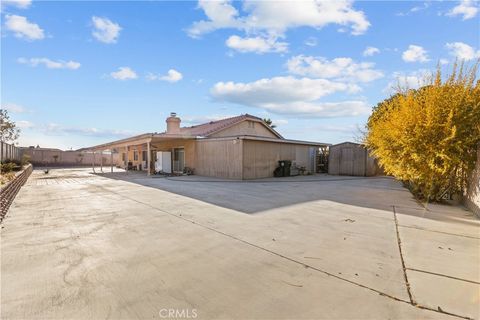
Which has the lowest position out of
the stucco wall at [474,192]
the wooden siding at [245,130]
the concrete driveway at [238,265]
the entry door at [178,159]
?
the concrete driveway at [238,265]

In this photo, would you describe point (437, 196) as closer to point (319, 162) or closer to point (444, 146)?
Result: point (444, 146)

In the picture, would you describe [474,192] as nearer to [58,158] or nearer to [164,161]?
[164,161]

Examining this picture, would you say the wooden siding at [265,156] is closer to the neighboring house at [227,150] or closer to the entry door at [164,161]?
the neighboring house at [227,150]

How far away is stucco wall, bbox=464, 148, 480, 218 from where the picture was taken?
228 inches

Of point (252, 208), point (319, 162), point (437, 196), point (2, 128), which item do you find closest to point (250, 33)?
point (252, 208)

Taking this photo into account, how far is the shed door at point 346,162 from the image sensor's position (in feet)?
59.2

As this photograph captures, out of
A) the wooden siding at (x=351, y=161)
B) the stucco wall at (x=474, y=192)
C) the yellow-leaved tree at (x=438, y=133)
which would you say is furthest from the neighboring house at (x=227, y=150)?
the stucco wall at (x=474, y=192)

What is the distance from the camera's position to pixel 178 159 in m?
18.2

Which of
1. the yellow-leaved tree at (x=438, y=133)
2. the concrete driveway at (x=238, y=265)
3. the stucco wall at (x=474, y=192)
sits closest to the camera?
the concrete driveway at (x=238, y=265)

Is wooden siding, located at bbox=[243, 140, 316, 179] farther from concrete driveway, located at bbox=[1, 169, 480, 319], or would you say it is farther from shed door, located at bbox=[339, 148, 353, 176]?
concrete driveway, located at bbox=[1, 169, 480, 319]

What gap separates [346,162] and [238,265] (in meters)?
17.3

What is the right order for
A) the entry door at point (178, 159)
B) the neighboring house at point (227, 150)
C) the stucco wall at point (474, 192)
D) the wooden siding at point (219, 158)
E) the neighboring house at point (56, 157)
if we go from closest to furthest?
the stucco wall at point (474, 192), the wooden siding at point (219, 158), the neighboring house at point (227, 150), the entry door at point (178, 159), the neighboring house at point (56, 157)

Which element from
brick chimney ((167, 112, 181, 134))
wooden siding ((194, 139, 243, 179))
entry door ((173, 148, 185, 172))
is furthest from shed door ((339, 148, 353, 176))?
brick chimney ((167, 112, 181, 134))

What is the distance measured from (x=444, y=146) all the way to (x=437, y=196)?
1.81 metres
